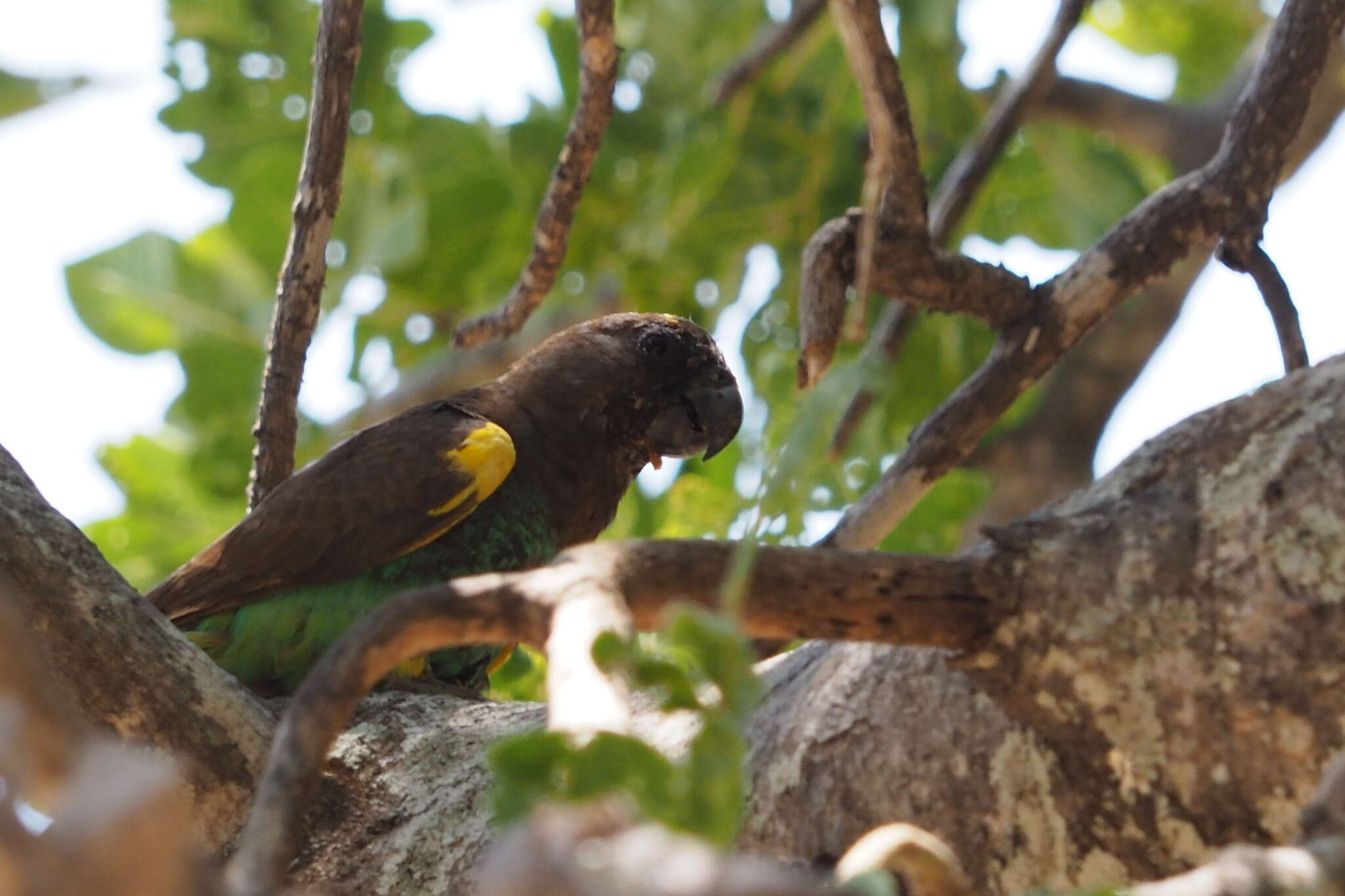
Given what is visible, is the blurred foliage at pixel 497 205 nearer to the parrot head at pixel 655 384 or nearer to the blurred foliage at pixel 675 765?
the parrot head at pixel 655 384

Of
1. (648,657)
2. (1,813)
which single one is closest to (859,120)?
(648,657)

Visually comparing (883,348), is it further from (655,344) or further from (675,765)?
(675,765)

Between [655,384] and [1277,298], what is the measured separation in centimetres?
173

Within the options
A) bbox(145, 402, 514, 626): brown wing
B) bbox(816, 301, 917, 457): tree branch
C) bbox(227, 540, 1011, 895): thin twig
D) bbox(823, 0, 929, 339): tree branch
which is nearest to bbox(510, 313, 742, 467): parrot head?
bbox(816, 301, 917, 457): tree branch

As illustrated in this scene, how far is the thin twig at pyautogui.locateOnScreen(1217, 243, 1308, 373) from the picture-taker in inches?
105

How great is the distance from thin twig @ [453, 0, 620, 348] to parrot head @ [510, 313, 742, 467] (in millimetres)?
508

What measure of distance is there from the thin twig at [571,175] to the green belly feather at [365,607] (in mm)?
458

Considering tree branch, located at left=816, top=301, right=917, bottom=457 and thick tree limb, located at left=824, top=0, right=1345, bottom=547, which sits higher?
tree branch, located at left=816, top=301, right=917, bottom=457

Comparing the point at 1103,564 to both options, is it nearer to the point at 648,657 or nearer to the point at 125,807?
the point at 648,657

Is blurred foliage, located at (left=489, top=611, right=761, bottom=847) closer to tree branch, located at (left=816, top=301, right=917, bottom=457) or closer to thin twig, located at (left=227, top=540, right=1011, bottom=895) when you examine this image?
thin twig, located at (left=227, top=540, right=1011, bottom=895)

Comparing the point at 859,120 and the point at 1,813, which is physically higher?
the point at 859,120

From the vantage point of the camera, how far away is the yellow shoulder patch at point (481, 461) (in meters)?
3.35

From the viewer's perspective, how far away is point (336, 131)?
Answer: 2926 mm

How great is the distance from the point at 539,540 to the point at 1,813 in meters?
2.65
